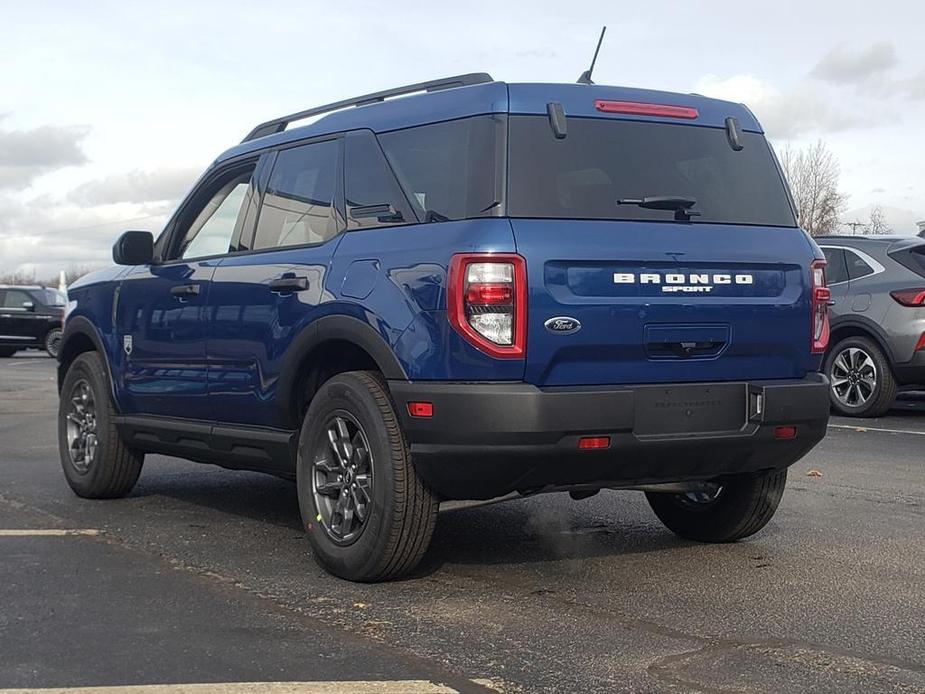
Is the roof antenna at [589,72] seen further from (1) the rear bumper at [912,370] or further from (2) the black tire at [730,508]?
(1) the rear bumper at [912,370]

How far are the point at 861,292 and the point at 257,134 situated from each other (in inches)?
284

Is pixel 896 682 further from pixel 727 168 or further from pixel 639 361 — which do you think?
pixel 727 168

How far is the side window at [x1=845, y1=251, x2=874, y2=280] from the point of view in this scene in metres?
12.0

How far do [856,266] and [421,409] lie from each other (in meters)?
8.39

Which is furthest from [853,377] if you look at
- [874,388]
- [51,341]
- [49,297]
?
[49,297]

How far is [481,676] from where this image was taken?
379cm

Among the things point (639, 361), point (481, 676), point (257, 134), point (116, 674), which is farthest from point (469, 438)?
point (257, 134)

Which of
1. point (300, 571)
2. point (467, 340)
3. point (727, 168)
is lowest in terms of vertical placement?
point (300, 571)

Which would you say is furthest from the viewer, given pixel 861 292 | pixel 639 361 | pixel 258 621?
pixel 861 292

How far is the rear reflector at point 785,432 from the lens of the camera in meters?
5.05

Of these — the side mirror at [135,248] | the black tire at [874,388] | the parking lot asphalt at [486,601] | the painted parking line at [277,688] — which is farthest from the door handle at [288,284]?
the black tire at [874,388]

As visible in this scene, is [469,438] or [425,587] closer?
[469,438]

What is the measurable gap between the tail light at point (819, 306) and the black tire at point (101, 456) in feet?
12.5

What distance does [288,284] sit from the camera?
5434 millimetres
